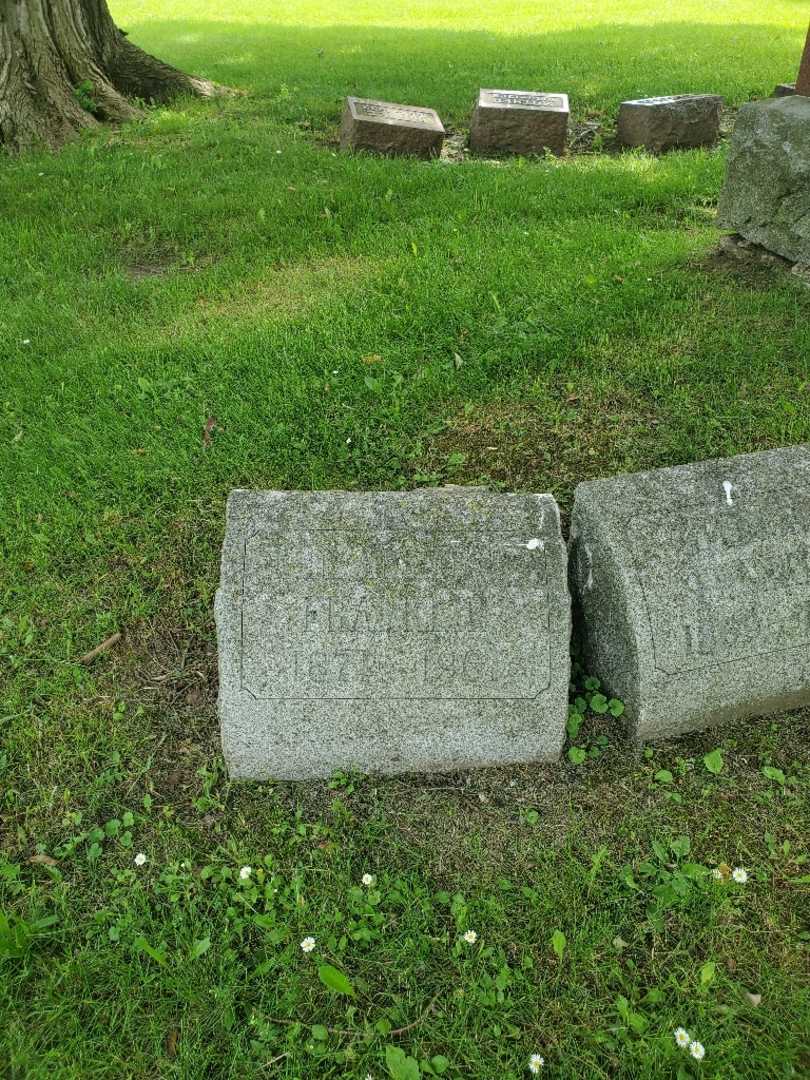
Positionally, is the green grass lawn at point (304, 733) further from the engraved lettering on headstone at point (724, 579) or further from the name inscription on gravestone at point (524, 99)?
the name inscription on gravestone at point (524, 99)

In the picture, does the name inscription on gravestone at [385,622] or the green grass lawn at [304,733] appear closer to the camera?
the green grass lawn at [304,733]

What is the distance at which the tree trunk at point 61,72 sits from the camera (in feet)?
24.6

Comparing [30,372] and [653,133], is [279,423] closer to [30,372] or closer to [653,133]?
[30,372]

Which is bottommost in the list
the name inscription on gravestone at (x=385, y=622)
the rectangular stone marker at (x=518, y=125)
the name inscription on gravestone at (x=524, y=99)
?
the name inscription on gravestone at (x=385, y=622)

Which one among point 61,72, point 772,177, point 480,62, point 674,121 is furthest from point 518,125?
point 61,72

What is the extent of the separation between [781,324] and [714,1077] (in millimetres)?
3676

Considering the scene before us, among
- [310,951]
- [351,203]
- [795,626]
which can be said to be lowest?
[310,951]

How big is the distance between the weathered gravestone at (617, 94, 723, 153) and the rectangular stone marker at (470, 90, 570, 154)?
644mm

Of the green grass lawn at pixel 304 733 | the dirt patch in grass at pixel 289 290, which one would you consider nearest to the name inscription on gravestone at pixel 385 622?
the green grass lawn at pixel 304 733

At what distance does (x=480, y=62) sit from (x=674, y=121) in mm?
4384

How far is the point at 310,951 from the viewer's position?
241 cm

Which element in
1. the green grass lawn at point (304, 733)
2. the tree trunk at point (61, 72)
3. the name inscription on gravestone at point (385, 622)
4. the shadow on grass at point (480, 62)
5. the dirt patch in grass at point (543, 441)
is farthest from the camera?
the shadow on grass at point (480, 62)

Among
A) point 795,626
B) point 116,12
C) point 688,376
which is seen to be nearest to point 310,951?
point 795,626

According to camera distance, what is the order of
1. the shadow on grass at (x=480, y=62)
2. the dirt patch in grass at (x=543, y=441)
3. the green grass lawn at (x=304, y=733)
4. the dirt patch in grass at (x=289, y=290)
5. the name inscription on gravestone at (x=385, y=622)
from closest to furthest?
1. the green grass lawn at (x=304, y=733)
2. the name inscription on gravestone at (x=385, y=622)
3. the dirt patch in grass at (x=543, y=441)
4. the dirt patch in grass at (x=289, y=290)
5. the shadow on grass at (x=480, y=62)
